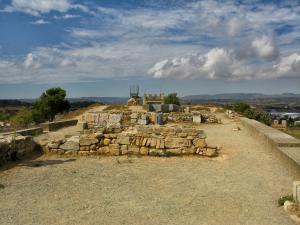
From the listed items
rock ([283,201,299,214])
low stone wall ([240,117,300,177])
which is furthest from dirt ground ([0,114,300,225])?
low stone wall ([240,117,300,177])

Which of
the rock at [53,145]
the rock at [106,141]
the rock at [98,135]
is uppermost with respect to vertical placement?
the rock at [98,135]

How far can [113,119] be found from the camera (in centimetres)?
2253

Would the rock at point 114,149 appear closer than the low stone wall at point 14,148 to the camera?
No

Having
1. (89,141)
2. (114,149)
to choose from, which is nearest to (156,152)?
(114,149)

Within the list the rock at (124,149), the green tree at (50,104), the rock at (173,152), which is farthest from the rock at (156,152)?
the green tree at (50,104)

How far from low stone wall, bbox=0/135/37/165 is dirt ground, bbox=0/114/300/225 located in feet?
1.36

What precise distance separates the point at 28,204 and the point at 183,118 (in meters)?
19.5

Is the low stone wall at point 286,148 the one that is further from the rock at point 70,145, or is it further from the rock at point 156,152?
the rock at point 70,145

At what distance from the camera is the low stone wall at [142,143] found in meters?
10.6

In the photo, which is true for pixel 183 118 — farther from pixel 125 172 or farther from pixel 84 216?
pixel 84 216

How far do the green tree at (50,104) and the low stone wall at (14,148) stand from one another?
127 feet

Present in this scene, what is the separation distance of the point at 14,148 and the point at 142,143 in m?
3.71

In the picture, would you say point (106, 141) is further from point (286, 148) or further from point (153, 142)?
point (286, 148)

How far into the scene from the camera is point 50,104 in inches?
1973
